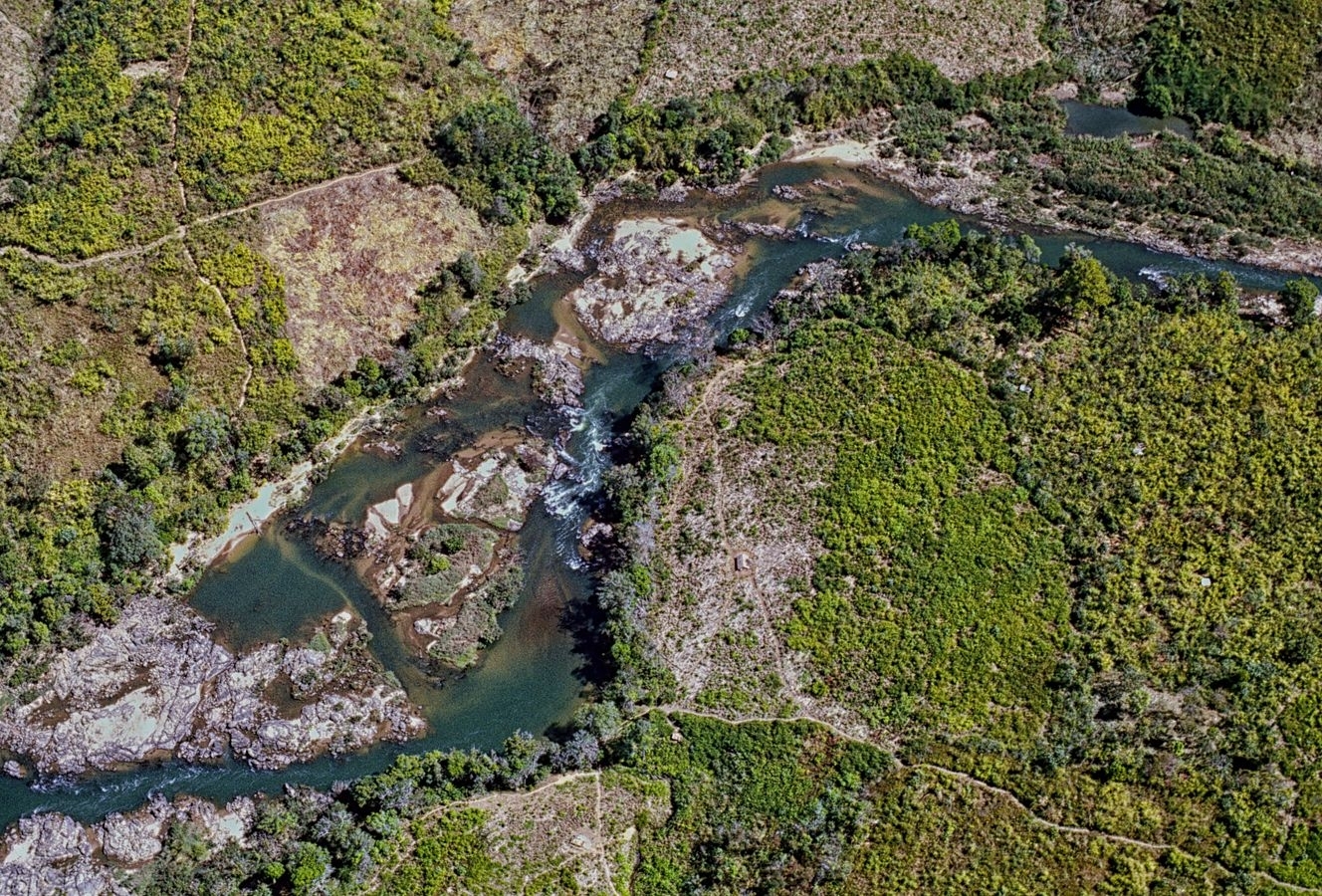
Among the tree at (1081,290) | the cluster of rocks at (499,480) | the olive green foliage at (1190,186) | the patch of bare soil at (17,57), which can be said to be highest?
the patch of bare soil at (17,57)

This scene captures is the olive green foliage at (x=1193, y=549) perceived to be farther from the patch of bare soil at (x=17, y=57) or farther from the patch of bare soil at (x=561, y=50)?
the patch of bare soil at (x=17, y=57)

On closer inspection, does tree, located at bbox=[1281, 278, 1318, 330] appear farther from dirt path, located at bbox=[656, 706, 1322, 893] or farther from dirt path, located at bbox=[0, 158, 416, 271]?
dirt path, located at bbox=[0, 158, 416, 271]

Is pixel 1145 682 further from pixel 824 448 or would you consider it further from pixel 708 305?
pixel 708 305

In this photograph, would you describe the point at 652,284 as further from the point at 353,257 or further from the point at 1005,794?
the point at 1005,794

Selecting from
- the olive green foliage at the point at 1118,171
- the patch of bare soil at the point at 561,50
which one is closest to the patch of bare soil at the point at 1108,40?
the olive green foliage at the point at 1118,171

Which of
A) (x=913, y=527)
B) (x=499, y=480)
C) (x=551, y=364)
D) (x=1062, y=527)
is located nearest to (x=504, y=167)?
(x=551, y=364)

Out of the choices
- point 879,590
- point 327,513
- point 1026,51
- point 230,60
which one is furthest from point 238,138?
point 1026,51
